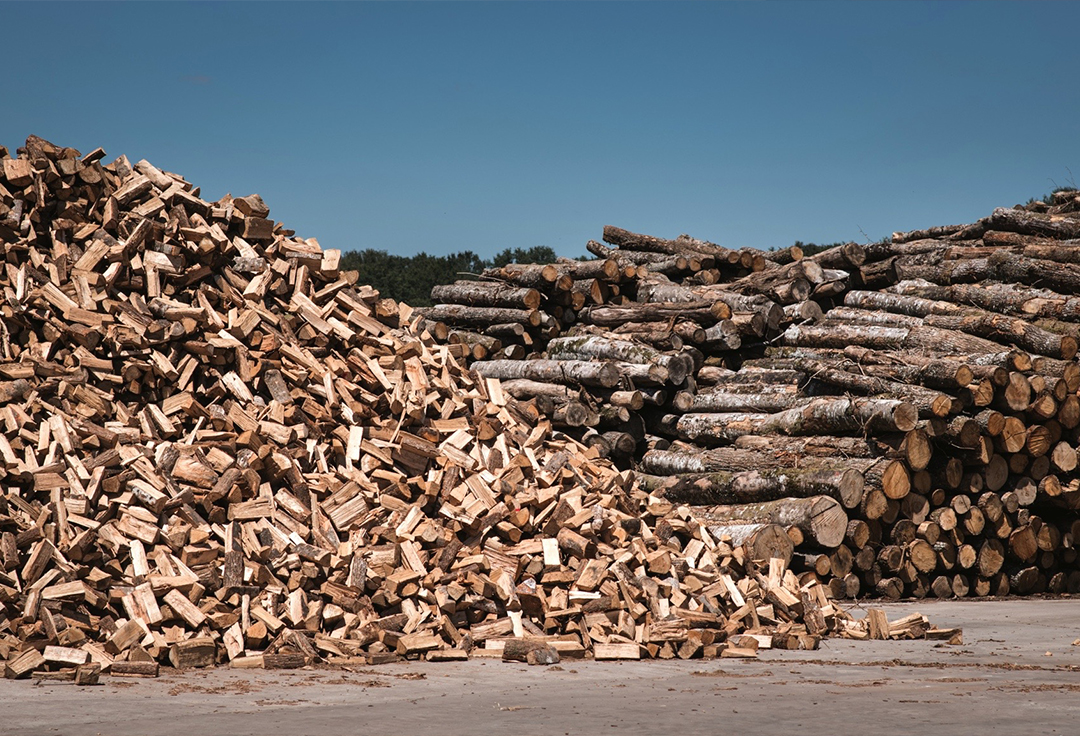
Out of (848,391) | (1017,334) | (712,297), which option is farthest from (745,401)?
(1017,334)

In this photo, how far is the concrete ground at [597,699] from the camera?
5.65m

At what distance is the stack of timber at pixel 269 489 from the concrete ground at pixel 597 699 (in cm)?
42

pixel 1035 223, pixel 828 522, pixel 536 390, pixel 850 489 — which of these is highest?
pixel 1035 223

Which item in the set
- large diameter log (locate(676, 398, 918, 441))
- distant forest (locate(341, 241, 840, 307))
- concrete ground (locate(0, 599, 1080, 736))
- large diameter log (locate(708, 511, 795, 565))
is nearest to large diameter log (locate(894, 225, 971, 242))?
large diameter log (locate(676, 398, 918, 441))

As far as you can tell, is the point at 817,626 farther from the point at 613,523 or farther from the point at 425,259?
the point at 425,259

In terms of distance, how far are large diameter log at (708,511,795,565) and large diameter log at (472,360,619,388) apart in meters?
3.47

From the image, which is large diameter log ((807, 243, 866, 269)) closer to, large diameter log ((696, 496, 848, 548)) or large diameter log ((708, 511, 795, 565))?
large diameter log ((696, 496, 848, 548))

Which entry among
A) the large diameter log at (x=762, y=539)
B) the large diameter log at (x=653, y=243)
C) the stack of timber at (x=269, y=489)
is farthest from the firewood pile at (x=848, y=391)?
the stack of timber at (x=269, y=489)

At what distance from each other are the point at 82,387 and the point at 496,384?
3.95 metres

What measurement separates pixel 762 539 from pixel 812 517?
70 cm

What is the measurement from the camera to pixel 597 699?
21.4 ft

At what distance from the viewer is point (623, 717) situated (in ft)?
19.5

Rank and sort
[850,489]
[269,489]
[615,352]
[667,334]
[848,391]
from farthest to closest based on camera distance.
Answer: [667,334] < [615,352] < [848,391] < [850,489] < [269,489]

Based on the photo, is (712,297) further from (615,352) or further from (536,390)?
(536,390)
